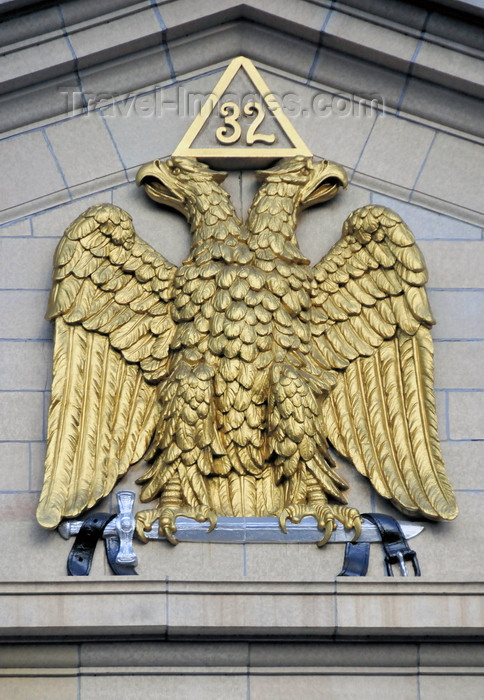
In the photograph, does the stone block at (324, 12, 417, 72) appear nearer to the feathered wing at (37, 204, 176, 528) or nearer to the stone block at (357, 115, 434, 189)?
the stone block at (357, 115, 434, 189)

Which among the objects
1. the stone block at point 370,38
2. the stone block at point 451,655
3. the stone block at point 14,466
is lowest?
the stone block at point 451,655

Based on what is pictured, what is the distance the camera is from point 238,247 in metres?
8.14

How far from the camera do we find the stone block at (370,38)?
8.41 metres

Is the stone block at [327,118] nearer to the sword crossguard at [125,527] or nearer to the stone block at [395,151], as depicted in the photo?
the stone block at [395,151]

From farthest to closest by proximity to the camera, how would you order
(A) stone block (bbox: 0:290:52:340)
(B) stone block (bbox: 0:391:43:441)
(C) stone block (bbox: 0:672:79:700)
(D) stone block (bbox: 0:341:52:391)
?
1. (A) stone block (bbox: 0:290:52:340)
2. (D) stone block (bbox: 0:341:52:391)
3. (B) stone block (bbox: 0:391:43:441)
4. (C) stone block (bbox: 0:672:79:700)

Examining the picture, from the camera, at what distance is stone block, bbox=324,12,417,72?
8414mm

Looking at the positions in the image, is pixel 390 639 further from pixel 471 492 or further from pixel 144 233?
pixel 144 233

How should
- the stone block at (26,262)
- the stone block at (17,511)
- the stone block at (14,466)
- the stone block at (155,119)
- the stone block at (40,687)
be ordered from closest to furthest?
the stone block at (40,687), the stone block at (17,511), the stone block at (14,466), the stone block at (26,262), the stone block at (155,119)

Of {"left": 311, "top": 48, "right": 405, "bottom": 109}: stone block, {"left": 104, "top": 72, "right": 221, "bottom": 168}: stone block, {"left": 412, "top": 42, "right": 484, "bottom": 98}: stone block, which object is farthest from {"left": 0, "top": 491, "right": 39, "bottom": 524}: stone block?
{"left": 412, "top": 42, "right": 484, "bottom": 98}: stone block

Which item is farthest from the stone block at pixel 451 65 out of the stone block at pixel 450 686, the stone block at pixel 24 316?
the stone block at pixel 450 686

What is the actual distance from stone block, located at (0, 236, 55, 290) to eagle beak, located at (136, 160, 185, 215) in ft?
2.17

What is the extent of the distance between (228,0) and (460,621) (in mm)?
3960

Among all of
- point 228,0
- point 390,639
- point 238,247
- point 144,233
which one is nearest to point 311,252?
point 238,247

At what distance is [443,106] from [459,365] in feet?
5.42
